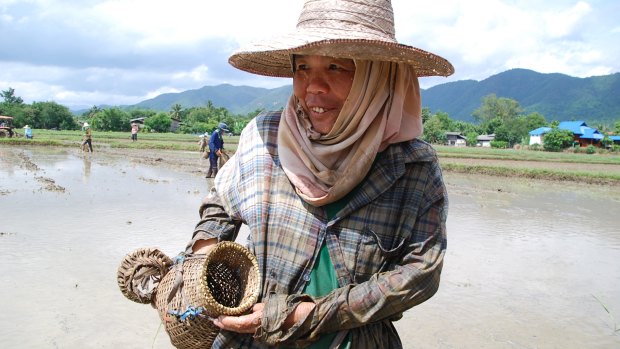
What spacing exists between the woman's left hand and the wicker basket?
16 mm

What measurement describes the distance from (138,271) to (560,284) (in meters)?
5.16

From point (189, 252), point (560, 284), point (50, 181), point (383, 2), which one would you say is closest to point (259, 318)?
point (189, 252)

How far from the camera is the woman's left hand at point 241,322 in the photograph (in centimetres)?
133

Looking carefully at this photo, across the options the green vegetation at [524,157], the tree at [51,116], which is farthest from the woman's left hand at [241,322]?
the tree at [51,116]

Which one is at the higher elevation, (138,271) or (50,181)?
(138,271)

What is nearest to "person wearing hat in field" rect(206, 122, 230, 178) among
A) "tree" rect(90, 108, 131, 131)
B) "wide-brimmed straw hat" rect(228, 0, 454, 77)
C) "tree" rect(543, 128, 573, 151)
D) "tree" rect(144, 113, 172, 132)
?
"wide-brimmed straw hat" rect(228, 0, 454, 77)

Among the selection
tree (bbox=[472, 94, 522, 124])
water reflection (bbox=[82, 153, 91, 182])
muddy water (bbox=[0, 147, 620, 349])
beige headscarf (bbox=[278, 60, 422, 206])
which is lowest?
muddy water (bbox=[0, 147, 620, 349])

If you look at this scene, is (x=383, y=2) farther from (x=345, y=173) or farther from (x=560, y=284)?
(x=560, y=284)

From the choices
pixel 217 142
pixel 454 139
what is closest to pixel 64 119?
pixel 454 139

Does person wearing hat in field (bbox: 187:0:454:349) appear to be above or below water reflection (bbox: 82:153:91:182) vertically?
above

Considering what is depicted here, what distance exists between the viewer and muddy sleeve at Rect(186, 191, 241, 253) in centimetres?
154

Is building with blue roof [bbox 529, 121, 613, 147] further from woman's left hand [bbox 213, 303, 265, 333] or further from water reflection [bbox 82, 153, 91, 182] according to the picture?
woman's left hand [bbox 213, 303, 265, 333]

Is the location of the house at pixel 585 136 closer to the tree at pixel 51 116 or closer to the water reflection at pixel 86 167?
the water reflection at pixel 86 167

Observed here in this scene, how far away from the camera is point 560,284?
5570 millimetres
